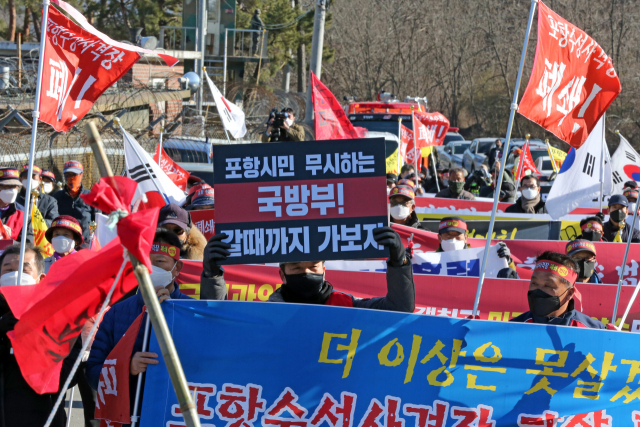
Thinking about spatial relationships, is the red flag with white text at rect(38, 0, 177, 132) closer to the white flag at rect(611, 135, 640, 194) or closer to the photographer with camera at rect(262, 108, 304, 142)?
the photographer with camera at rect(262, 108, 304, 142)

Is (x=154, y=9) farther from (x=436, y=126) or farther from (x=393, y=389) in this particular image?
(x=393, y=389)

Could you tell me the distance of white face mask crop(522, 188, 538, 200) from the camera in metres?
9.85

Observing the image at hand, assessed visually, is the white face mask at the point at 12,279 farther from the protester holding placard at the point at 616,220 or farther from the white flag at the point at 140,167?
A: the protester holding placard at the point at 616,220

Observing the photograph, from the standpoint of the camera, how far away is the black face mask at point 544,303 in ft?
14.4

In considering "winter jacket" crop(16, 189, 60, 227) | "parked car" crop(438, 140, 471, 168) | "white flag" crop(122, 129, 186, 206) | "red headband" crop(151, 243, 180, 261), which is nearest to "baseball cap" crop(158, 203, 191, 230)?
"red headband" crop(151, 243, 180, 261)

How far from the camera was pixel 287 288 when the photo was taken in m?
3.92

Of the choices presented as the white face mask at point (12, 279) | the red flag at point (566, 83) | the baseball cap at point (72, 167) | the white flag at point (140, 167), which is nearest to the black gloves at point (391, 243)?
the white face mask at point (12, 279)

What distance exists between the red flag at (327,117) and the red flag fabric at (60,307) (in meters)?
7.40

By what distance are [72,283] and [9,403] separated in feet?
3.58

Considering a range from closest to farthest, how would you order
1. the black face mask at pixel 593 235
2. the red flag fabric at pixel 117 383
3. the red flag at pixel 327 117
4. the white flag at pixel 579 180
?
the red flag fabric at pixel 117 383 < the black face mask at pixel 593 235 < the white flag at pixel 579 180 < the red flag at pixel 327 117

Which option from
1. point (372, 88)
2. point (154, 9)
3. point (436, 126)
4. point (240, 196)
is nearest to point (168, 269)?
point (240, 196)

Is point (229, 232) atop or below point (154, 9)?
below

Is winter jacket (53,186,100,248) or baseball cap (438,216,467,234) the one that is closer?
baseball cap (438,216,467,234)

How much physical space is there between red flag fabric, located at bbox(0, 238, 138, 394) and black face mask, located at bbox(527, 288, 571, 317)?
235cm
